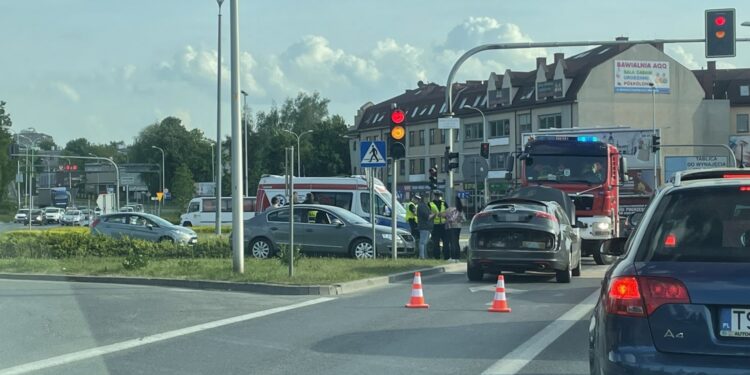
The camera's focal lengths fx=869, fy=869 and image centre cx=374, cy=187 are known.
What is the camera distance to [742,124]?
76188 millimetres

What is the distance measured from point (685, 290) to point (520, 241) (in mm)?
11411

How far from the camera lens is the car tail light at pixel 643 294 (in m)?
4.83

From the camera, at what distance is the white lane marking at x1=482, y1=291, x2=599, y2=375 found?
804 centimetres

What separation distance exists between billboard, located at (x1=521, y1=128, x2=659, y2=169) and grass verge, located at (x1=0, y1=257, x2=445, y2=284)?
9136 mm

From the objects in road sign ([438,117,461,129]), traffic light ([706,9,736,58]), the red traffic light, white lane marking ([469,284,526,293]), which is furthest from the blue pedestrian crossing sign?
traffic light ([706,9,736,58])

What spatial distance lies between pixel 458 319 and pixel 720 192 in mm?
6543

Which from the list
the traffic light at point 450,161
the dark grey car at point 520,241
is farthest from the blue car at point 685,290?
the traffic light at point 450,161

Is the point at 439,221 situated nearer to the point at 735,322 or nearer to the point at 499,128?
the point at 735,322

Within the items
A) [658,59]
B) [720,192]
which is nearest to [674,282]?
[720,192]

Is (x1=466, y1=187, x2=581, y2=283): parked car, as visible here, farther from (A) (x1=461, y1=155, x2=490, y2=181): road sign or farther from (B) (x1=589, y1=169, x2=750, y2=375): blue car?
(B) (x1=589, y1=169, x2=750, y2=375): blue car

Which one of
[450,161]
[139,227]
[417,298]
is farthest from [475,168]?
[417,298]

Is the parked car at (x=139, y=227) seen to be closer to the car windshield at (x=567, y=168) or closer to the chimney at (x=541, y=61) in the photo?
the car windshield at (x=567, y=168)

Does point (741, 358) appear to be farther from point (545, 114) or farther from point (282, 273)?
point (545, 114)

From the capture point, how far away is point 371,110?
9694 centimetres
